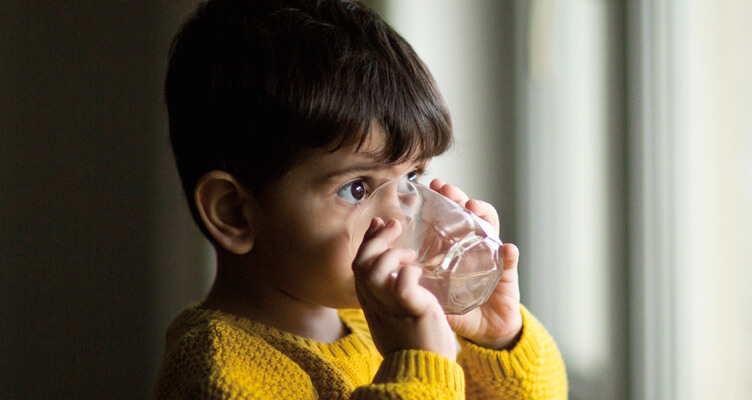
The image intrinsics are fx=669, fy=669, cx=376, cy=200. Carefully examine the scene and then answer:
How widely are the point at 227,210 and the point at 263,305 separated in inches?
4.9

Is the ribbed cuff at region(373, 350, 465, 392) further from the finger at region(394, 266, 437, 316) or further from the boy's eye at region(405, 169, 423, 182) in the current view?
the boy's eye at region(405, 169, 423, 182)

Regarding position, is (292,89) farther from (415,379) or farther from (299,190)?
(415,379)

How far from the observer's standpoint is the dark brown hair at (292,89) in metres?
0.72

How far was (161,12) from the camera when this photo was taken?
1.19m

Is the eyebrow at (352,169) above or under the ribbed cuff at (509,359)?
above

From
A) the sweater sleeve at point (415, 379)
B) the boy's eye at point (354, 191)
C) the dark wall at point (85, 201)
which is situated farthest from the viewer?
the dark wall at point (85, 201)

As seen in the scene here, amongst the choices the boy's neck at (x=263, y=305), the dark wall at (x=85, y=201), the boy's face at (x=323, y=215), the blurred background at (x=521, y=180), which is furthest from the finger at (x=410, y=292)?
the dark wall at (x=85, y=201)

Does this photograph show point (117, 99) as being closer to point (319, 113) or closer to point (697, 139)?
point (319, 113)

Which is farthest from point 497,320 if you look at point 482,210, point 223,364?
point 223,364

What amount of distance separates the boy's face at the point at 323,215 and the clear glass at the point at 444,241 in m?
0.02

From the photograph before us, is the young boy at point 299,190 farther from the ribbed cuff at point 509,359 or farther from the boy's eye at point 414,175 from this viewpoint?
the ribbed cuff at point 509,359

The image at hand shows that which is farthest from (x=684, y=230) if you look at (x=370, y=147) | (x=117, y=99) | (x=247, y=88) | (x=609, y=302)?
(x=117, y=99)

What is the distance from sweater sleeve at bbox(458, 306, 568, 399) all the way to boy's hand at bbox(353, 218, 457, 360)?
0.63ft

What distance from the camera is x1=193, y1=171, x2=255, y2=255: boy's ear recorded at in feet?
Answer: 2.52
